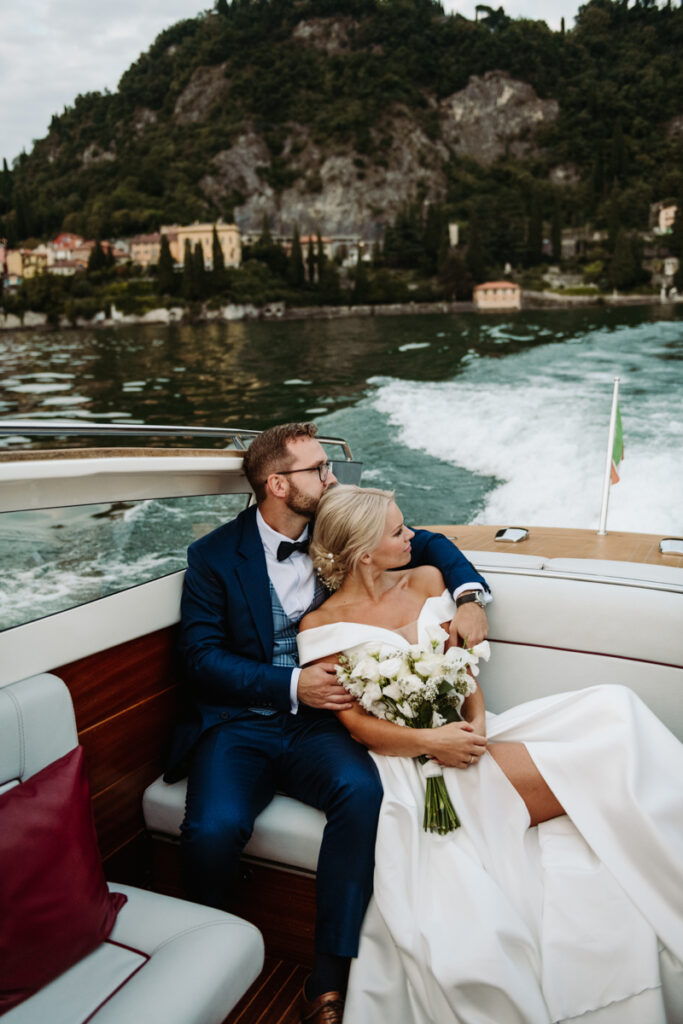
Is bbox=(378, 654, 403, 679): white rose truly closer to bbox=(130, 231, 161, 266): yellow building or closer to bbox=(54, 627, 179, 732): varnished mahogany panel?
bbox=(54, 627, 179, 732): varnished mahogany panel

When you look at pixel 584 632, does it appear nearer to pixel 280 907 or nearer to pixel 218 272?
pixel 280 907

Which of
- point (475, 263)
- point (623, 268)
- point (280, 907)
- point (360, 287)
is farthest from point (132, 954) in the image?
point (475, 263)

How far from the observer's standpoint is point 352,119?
236 feet

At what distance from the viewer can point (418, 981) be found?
Result: 115 centimetres

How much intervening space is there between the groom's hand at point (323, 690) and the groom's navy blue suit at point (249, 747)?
4cm

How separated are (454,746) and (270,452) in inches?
31.8

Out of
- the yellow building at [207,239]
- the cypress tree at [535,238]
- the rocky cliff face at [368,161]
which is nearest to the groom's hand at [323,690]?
the cypress tree at [535,238]

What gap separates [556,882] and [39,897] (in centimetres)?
81

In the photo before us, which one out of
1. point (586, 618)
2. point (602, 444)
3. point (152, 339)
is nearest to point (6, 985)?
point (586, 618)

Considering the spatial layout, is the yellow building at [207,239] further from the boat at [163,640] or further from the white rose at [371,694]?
the white rose at [371,694]

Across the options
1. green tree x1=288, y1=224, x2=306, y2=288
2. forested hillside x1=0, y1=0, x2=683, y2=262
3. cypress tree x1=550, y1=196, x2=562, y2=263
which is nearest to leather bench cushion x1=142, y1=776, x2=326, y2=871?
green tree x1=288, y1=224, x2=306, y2=288

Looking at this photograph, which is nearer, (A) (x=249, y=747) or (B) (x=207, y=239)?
(A) (x=249, y=747)

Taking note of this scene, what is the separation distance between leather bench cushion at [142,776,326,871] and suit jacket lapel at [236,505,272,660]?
325mm

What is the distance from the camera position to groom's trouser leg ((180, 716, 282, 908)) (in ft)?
4.40
